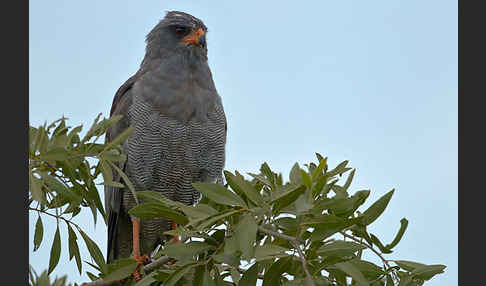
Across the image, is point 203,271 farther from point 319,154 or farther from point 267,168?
point 319,154

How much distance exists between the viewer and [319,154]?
3715 mm

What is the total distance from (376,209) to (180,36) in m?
3.32

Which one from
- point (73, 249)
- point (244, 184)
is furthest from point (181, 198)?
point (244, 184)

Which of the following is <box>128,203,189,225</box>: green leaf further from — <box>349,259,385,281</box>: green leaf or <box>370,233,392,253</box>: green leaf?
<box>370,233,392,253</box>: green leaf

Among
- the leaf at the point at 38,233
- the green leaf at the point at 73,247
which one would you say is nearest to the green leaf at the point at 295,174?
the green leaf at the point at 73,247

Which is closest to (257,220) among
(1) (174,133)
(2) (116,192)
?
(1) (174,133)

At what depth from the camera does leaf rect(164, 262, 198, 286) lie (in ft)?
9.78

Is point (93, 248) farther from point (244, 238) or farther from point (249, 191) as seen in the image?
point (244, 238)

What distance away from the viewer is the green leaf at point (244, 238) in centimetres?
263

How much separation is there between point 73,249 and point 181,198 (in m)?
2.01

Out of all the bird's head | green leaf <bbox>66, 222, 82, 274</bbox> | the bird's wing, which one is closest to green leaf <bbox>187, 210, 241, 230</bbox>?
green leaf <bbox>66, 222, 82, 274</bbox>

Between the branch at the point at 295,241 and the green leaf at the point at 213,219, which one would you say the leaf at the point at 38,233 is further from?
the branch at the point at 295,241

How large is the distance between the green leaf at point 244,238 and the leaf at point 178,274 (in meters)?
0.29

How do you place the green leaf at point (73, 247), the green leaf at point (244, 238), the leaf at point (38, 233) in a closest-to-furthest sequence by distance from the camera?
1. the green leaf at point (244, 238)
2. the leaf at point (38, 233)
3. the green leaf at point (73, 247)
